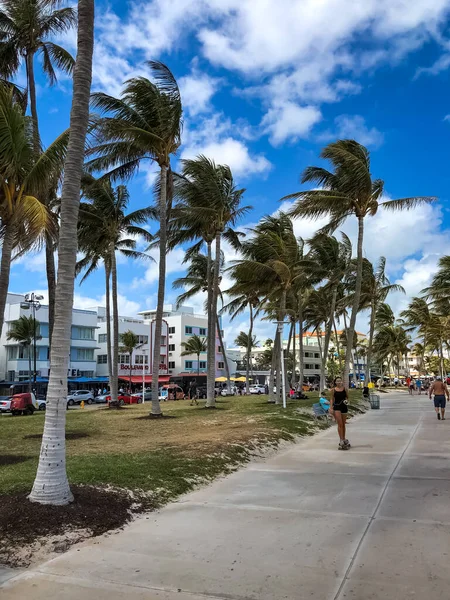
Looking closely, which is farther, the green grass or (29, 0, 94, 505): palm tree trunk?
the green grass

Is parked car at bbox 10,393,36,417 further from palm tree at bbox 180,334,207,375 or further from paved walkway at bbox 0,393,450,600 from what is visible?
palm tree at bbox 180,334,207,375

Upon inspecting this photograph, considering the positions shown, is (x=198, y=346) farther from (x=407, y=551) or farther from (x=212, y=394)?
(x=407, y=551)

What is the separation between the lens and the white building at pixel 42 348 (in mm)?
56812

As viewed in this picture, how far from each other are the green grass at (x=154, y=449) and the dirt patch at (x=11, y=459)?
0.08ft

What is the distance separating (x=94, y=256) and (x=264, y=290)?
35.1ft

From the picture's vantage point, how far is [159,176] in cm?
2106

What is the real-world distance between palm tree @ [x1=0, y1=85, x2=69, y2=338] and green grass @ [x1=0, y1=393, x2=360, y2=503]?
12.5 ft

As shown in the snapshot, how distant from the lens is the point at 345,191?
23.3 meters

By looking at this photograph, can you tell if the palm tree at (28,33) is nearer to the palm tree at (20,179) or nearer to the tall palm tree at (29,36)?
the tall palm tree at (29,36)

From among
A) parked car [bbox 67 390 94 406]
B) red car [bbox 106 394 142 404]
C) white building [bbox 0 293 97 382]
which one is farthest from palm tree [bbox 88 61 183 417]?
white building [bbox 0 293 97 382]

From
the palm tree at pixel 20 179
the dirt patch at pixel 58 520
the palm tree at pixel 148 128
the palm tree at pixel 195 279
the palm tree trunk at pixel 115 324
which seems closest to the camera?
the dirt patch at pixel 58 520

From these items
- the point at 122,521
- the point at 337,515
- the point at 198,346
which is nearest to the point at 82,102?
the point at 122,521

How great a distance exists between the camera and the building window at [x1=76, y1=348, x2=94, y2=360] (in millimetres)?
63406

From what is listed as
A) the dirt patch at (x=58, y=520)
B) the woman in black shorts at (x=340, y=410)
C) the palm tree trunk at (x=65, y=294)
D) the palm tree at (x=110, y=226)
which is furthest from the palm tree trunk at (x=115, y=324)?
the dirt patch at (x=58, y=520)
